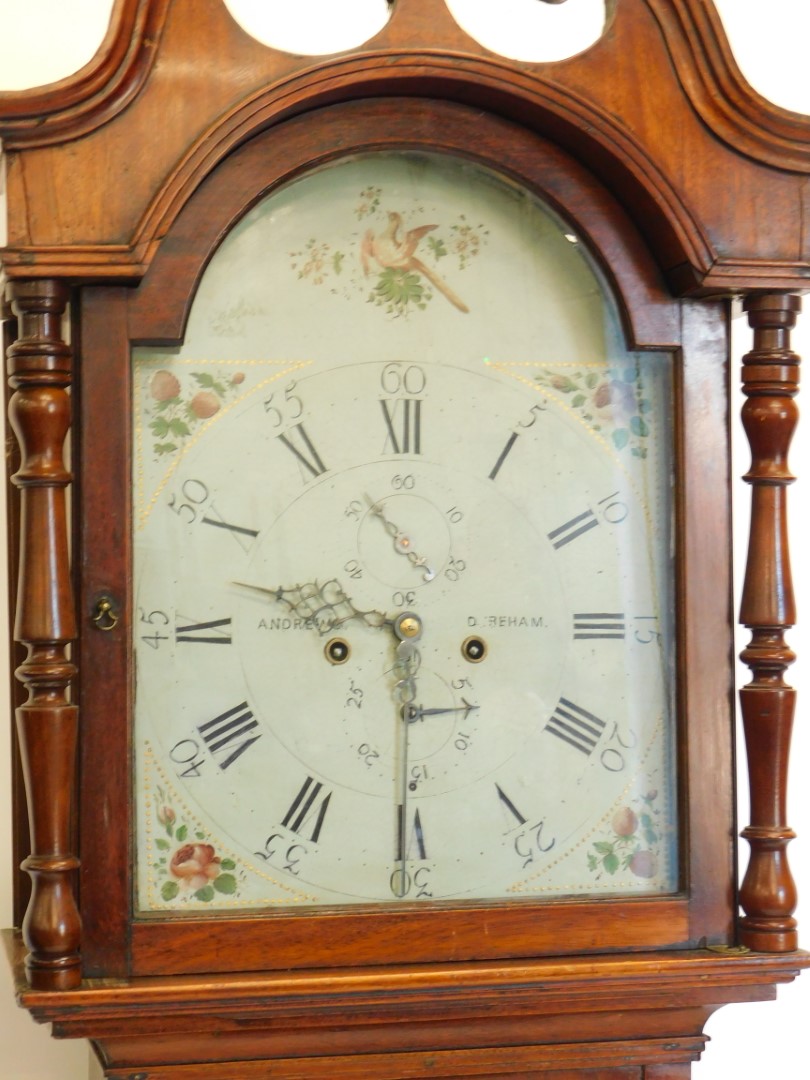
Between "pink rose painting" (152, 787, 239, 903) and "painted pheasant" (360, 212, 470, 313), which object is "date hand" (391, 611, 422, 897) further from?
"painted pheasant" (360, 212, 470, 313)

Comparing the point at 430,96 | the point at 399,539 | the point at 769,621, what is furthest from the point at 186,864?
the point at 430,96

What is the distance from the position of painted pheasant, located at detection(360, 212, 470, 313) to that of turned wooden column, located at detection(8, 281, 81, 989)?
29 cm

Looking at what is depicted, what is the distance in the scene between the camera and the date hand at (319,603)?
1417 millimetres

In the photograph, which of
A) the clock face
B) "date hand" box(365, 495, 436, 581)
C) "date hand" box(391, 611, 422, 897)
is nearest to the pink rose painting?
the clock face

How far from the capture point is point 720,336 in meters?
1.49

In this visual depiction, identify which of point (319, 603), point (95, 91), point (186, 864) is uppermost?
point (95, 91)

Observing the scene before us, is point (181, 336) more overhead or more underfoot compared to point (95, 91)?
more underfoot

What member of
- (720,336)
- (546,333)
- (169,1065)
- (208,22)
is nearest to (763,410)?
(720,336)

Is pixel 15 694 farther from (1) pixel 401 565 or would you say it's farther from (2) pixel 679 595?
(2) pixel 679 595

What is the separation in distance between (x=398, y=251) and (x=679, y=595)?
420mm

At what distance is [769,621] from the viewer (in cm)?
145

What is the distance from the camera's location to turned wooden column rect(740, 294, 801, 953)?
1445 millimetres

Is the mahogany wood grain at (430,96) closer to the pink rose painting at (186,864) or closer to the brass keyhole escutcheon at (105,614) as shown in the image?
the brass keyhole escutcheon at (105,614)

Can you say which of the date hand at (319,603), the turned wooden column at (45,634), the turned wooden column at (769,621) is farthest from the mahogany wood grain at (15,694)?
the turned wooden column at (769,621)
